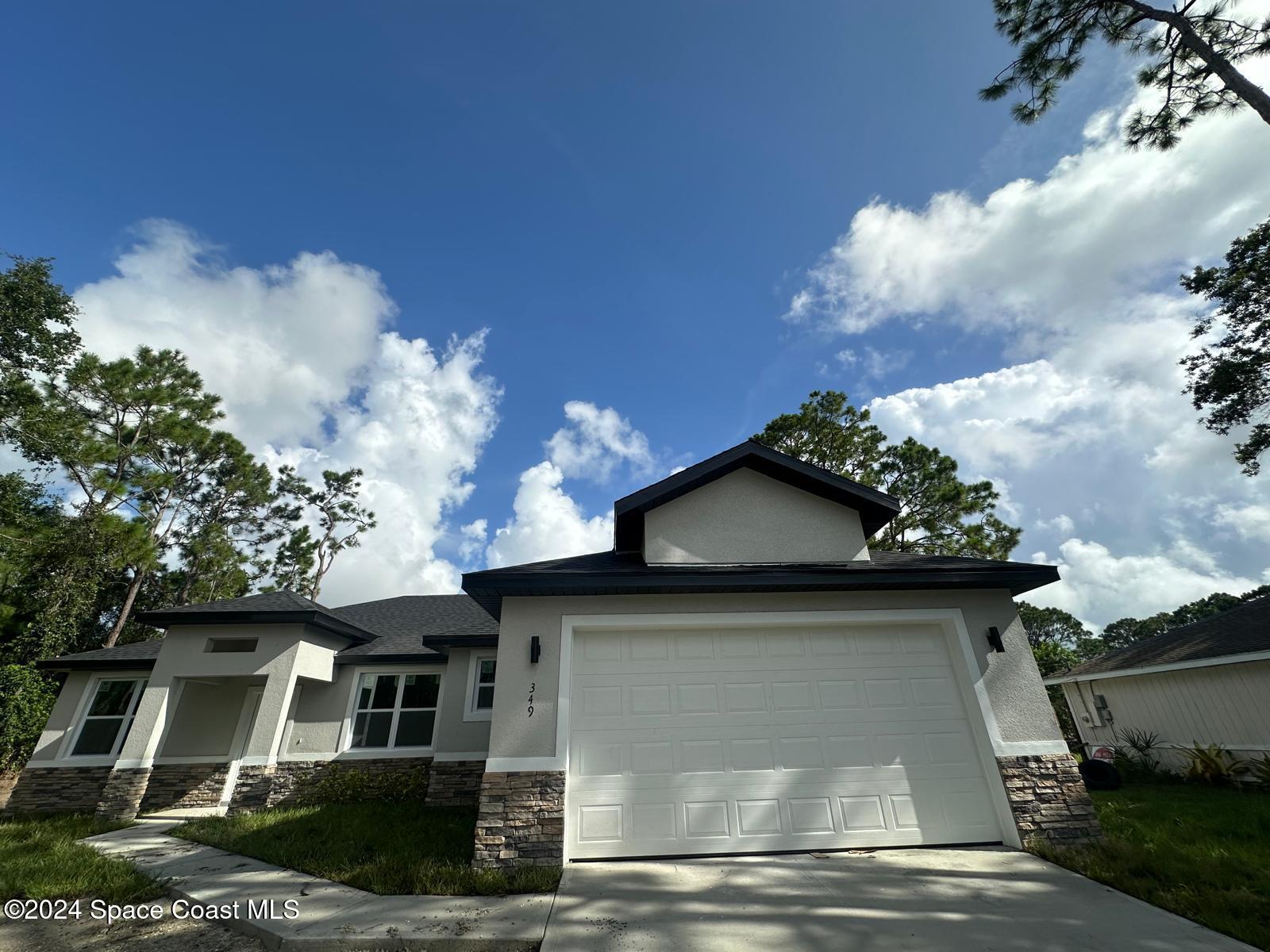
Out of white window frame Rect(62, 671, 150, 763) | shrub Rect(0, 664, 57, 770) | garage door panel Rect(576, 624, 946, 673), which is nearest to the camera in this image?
garage door panel Rect(576, 624, 946, 673)

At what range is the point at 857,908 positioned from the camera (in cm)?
443

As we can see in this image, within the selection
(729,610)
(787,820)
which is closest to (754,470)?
(729,610)

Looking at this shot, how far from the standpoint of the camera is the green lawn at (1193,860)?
13.6ft

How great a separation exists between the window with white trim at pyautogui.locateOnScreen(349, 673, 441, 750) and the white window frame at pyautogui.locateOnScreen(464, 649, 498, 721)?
933 millimetres

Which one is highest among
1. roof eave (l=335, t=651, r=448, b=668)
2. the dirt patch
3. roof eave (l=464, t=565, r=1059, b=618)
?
roof eave (l=335, t=651, r=448, b=668)

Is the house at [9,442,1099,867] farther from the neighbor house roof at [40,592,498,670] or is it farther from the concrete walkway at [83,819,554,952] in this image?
the neighbor house roof at [40,592,498,670]

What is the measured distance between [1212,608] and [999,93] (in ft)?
205

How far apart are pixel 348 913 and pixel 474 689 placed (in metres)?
6.80

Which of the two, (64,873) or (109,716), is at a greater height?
(109,716)

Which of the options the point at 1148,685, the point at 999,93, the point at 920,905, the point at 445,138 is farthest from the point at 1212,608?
the point at 445,138

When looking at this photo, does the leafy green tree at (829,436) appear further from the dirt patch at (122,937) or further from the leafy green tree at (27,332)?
the leafy green tree at (27,332)

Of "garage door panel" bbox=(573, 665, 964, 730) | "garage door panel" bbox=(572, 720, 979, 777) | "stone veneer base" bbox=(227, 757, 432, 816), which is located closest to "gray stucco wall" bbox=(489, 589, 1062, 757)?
"garage door panel" bbox=(573, 665, 964, 730)

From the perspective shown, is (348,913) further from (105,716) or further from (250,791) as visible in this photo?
(105,716)

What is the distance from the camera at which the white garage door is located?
593 cm
